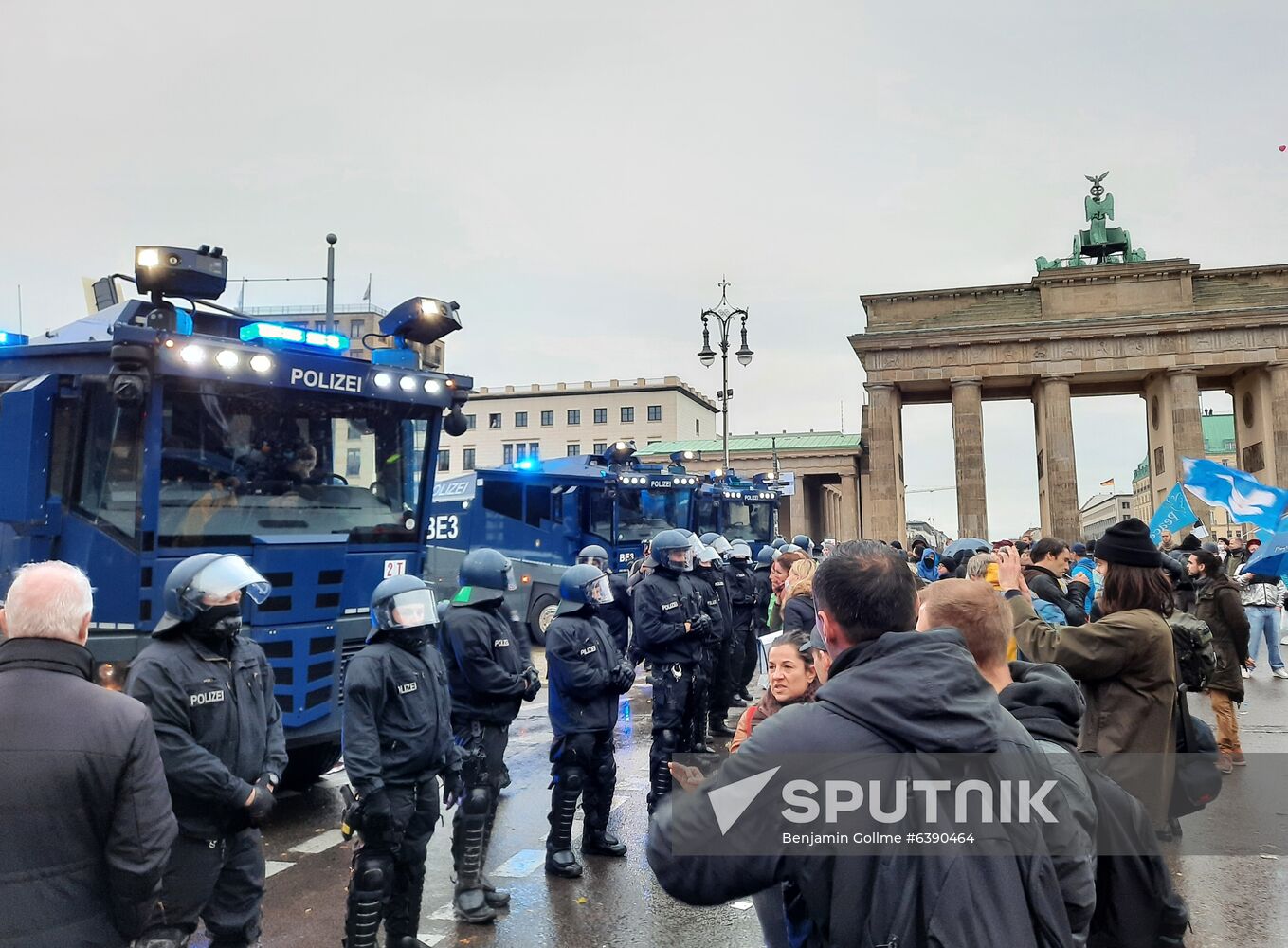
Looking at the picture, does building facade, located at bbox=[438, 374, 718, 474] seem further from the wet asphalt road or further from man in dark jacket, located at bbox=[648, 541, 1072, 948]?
man in dark jacket, located at bbox=[648, 541, 1072, 948]

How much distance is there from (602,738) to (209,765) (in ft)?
9.49

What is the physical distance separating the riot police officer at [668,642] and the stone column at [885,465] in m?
36.8

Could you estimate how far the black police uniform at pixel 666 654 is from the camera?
22.9ft

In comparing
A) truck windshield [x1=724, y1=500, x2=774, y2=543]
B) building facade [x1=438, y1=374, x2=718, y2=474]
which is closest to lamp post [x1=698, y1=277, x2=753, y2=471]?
truck windshield [x1=724, y1=500, x2=774, y2=543]

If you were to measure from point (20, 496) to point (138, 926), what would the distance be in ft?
13.5

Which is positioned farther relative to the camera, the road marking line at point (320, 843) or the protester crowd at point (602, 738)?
the road marking line at point (320, 843)

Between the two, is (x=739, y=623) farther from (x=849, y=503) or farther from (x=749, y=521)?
(x=849, y=503)

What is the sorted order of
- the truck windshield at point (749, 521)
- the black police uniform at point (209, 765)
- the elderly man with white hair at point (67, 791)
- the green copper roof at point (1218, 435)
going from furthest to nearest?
the green copper roof at point (1218, 435)
the truck windshield at point (749, 521)
the black police uniform at point (209, 765)
the elderly man with white hair at point (67, 791)

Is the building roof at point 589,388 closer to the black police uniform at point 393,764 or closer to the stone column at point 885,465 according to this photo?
the stone column at point 885,465

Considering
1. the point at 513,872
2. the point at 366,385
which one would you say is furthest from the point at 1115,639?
the point at 366,385

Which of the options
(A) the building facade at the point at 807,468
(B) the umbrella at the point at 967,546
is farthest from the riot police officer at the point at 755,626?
(A) the building facade at the point at 807,468

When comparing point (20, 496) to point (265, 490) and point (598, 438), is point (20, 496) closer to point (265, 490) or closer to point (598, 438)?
point (265, 490)

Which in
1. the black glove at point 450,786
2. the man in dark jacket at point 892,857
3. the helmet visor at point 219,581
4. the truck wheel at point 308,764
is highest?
the helmet visor at point 219,581

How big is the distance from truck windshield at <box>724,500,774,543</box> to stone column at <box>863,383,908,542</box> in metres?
23.1
